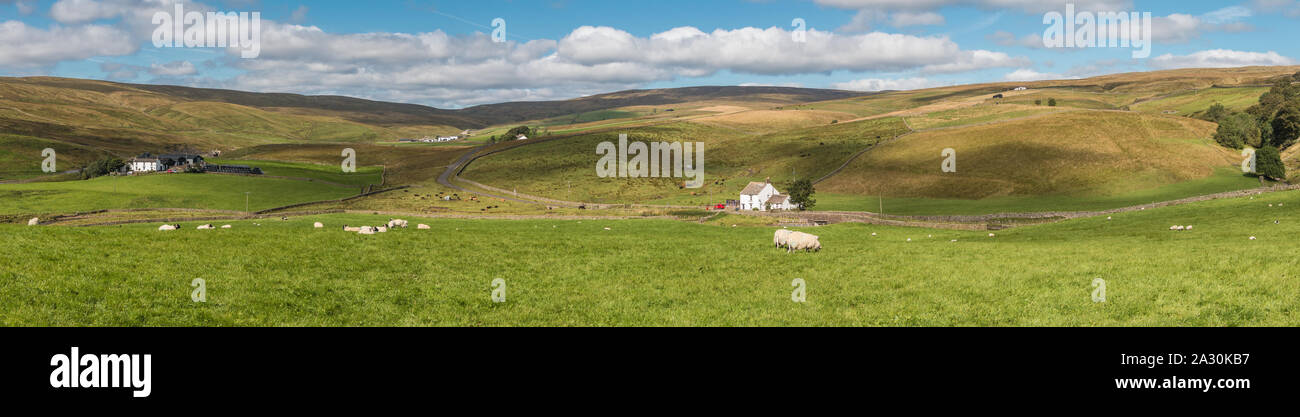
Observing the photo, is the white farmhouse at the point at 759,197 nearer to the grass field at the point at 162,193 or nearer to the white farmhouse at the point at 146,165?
the grass field at the point at 162,193

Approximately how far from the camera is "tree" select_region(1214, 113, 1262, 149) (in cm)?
11719

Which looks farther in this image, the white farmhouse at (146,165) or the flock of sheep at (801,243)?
the white farmhouse at (146,165)

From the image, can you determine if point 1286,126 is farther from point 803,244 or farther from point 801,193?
point 803,244

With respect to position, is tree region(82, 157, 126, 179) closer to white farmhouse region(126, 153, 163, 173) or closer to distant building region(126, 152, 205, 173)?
white farmhouse region(126, 153, 163, 173)

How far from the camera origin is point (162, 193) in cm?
11169

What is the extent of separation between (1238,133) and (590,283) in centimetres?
15083

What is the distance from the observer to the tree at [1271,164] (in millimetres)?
90875

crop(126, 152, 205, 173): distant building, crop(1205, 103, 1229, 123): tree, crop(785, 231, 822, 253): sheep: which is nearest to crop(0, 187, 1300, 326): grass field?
crop(785, 231, 822, 253): sheep

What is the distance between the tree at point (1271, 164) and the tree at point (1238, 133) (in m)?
28.5

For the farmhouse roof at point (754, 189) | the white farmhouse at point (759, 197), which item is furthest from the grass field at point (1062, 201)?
the farmhouse roof at point (754, 189)

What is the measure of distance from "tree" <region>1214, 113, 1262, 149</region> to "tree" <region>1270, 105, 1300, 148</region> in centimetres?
271
